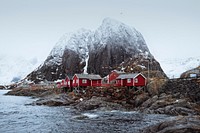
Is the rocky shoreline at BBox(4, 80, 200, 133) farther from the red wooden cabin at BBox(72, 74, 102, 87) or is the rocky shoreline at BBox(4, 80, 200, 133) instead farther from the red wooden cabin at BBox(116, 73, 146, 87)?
the red wooden cabin at BBox(72, 74, 102, 87)

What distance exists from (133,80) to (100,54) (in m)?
86.0

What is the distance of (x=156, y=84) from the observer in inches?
2277

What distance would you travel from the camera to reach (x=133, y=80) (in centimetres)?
6619

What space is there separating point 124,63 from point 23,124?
109532 millimetres

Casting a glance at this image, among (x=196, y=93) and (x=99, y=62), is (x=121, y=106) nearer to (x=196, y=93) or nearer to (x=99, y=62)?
(x=196, y=93)

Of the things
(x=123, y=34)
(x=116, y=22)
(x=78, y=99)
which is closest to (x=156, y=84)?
(x=78, y=99)

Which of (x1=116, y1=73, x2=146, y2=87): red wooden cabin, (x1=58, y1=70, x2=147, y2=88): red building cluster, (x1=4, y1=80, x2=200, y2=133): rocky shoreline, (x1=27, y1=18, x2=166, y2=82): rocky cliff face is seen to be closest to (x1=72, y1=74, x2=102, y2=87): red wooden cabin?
(x1=58, y1=70, x2=147, y2=88): red building cluster

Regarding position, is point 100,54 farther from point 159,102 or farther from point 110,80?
point 159,102

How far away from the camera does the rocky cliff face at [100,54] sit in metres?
143

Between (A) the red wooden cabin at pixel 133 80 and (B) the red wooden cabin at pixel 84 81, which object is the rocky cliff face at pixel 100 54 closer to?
(B) the red wooden cabin at pixel 84 81

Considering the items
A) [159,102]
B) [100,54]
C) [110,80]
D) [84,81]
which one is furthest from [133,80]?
[100,54]

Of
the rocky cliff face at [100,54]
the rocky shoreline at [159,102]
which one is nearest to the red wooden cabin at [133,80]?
the rocky shoreline at [159,102]

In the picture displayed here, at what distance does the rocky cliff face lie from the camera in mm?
142750

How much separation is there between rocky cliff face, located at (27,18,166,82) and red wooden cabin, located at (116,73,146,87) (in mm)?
57992
